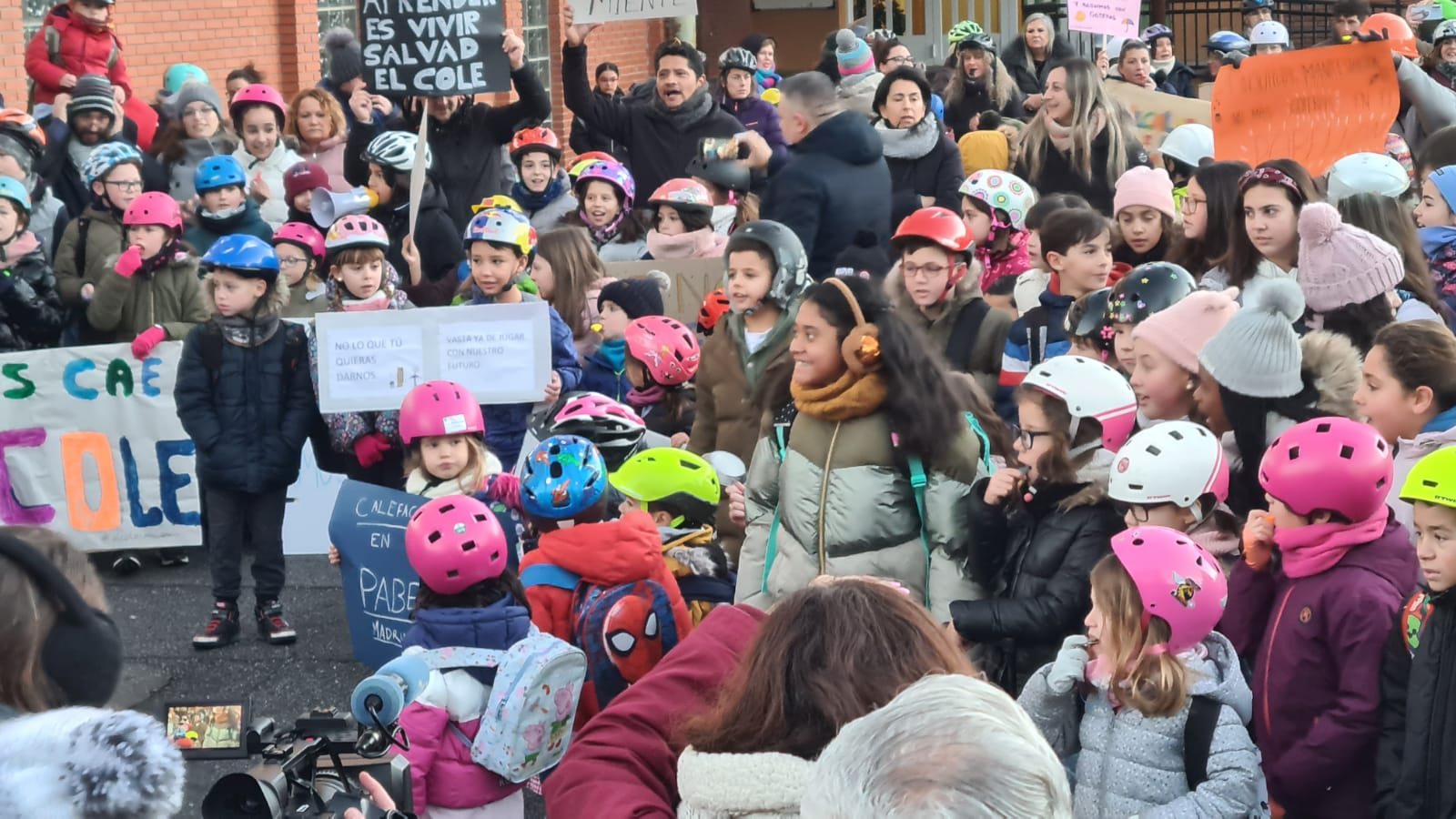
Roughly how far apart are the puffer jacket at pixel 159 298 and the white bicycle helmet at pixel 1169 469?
18.4 ft

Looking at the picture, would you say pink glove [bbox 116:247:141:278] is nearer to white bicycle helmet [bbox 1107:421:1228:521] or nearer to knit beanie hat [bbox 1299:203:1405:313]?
knit beanie hat [bbox 1299:203:1405:313]

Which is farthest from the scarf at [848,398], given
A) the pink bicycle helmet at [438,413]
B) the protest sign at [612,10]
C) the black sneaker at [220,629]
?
the protest sign at [612,10]

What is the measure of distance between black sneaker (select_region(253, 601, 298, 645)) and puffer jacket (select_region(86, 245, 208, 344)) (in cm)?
169

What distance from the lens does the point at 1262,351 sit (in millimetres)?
5113

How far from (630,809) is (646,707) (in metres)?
0.21

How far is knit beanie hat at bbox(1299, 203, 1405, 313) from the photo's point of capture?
614 centimetres

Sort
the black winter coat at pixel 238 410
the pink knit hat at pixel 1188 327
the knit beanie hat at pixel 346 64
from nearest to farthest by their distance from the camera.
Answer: the pink knit hat at pixel 1188 327 < the black winter coat at pixel 238 410 < the knit beanie hat at pixel 346 64

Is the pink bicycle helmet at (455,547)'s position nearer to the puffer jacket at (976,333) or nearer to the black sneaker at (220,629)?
the puffer jacket at (976,333)

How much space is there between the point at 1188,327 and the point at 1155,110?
21.9 ft

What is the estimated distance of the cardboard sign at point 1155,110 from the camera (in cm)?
1157

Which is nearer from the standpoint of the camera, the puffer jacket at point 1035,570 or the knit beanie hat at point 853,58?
the puffer jacket at point 1035,570

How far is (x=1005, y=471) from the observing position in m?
4.88

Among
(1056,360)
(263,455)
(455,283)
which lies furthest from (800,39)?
(1056,360)

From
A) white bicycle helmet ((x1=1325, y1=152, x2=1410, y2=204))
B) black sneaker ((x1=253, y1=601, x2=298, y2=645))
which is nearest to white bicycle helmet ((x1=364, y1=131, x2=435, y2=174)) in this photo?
black sneaker ((x1=253, y1=601, x2=298, y2=645))
